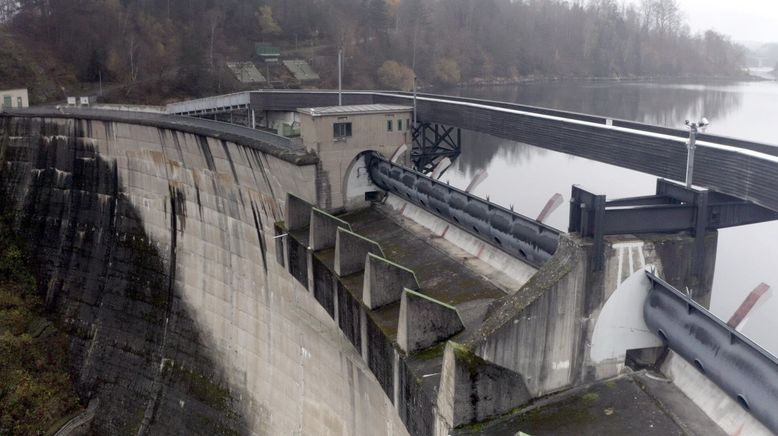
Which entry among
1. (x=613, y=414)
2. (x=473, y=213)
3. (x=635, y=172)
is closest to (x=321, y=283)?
(x=473, y=213)

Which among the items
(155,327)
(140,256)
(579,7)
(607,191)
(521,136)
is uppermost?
(579,7)

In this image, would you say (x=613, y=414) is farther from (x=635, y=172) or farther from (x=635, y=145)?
(x=635, y=172)

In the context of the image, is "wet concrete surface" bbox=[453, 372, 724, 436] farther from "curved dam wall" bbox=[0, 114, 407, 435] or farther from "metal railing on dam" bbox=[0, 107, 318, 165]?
"metal railing on dam" bbox=[0, 107, 318, 165]

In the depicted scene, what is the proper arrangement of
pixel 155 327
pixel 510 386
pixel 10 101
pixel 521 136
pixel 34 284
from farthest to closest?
pixel 10 101 → pixel 34 284 → pixel 155 327 → pixel 521 136 → pixel 510 386

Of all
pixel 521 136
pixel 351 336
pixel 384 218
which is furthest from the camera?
pixel 384 218

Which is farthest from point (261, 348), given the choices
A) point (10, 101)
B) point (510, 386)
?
point (10, 101)

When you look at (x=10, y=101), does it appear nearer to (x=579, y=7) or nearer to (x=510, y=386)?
(x=510, y=386)

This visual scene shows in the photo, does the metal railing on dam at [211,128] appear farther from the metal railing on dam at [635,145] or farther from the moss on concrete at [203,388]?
the moss on concrete at [203,388]
